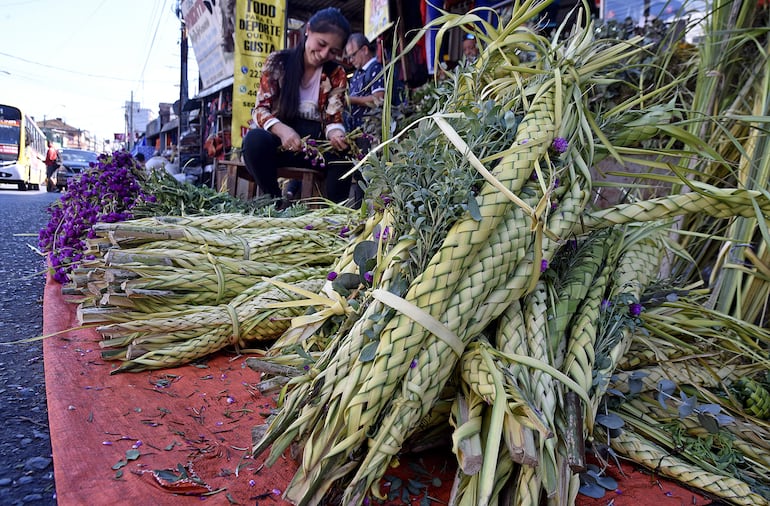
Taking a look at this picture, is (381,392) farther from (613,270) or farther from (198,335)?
(198,335)

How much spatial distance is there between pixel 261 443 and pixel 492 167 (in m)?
0.68

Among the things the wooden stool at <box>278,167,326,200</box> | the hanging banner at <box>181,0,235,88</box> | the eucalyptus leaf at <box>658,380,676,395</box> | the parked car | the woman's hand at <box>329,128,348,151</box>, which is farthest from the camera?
the parked car

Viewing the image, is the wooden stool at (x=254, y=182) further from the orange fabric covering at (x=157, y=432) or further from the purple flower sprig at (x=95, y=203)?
the orange fabric covering at (x=157, y=432)

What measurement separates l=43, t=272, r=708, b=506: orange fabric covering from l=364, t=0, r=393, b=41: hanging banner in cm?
333

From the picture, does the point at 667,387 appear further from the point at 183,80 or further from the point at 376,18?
the point at 183,80

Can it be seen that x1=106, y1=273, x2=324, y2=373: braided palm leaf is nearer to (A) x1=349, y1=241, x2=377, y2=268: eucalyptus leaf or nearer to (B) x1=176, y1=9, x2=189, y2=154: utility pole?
(A) x1=349, y1=241, x2=377, y2=268: eucalyptus leaf

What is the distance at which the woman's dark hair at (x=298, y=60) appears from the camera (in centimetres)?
323

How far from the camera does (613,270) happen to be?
1162 millimetres

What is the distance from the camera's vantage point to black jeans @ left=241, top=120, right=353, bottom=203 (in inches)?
131

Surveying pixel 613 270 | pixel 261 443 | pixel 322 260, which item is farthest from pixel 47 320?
pixel 613 270

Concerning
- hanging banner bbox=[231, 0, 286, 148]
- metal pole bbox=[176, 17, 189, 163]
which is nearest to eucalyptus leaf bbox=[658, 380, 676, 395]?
hanging banner bbox=[231, 0, 286, 148]

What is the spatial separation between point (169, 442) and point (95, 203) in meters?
1.72

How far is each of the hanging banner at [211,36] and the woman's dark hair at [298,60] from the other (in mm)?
3583

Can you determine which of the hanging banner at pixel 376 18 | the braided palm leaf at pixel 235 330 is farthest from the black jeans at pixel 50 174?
the braided palm leaf at pixel 235 330
